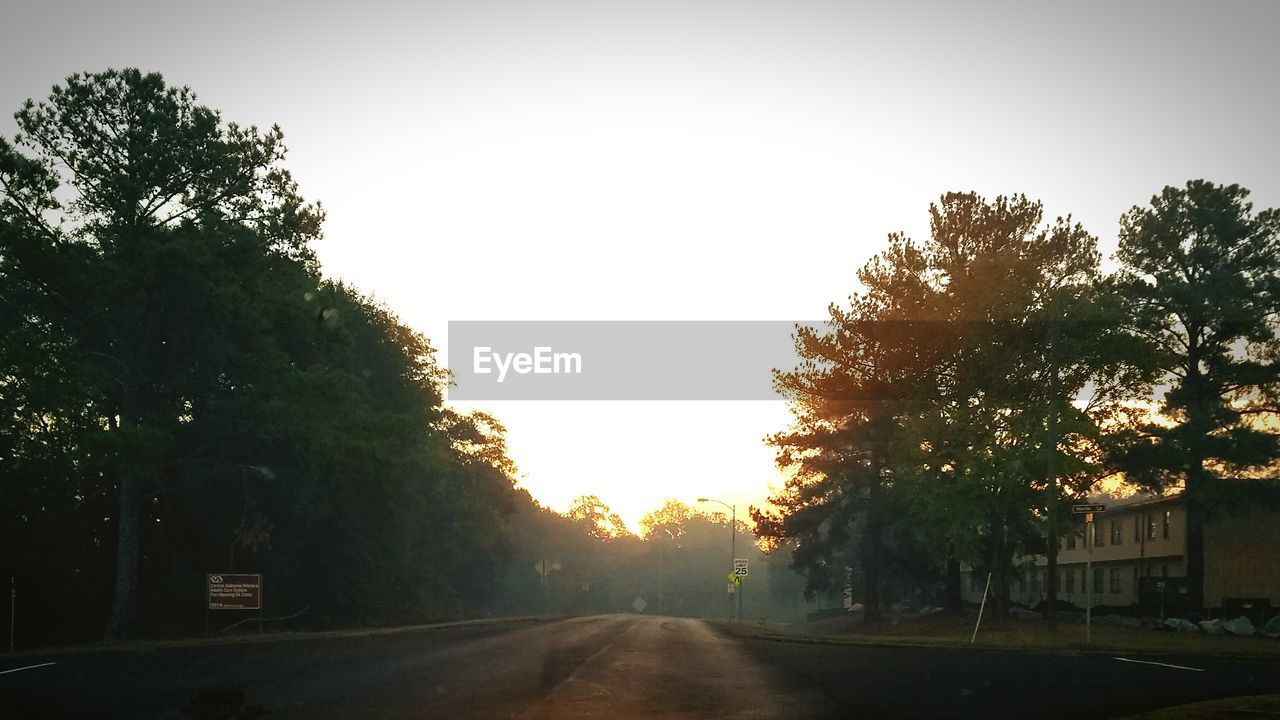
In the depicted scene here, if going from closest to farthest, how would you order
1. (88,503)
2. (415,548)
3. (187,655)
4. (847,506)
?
1. (187,655)
2. (88,503)
3. (847,506)
4. (415,548)

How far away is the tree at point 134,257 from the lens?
33.3 m

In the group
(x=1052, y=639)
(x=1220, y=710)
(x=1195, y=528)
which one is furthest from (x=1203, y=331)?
(x=1220, y=710)

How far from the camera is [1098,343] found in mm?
40062

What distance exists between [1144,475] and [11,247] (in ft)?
141

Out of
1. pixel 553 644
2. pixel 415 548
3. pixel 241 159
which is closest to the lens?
pixel 553 644

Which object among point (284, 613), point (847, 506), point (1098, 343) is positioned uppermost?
point (1098, 343)

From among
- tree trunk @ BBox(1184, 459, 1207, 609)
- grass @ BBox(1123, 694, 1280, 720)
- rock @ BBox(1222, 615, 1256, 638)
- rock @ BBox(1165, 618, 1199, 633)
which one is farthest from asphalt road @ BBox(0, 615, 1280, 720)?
tree trunk @ BBox(1184, 459, 1207, 609)

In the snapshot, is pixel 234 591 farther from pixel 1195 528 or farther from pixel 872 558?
pixel 1195 528

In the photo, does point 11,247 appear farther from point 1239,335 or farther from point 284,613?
point 1239,335

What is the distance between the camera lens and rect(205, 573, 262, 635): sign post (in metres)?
33.6

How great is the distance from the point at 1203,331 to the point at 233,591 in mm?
40284

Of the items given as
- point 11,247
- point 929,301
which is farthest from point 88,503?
point 929,301

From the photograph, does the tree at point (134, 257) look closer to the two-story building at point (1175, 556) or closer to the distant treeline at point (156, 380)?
the distant treeline at point (156, 380)

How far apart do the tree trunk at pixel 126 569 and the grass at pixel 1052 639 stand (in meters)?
22.6
